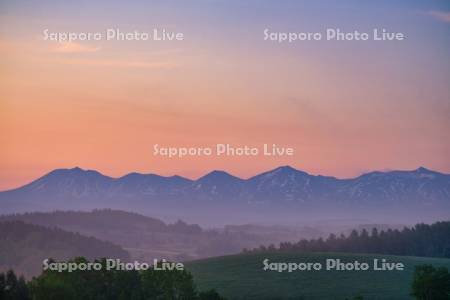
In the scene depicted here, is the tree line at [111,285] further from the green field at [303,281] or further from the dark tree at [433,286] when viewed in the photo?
the green field at [303,281]

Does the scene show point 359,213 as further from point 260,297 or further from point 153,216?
point 260,297

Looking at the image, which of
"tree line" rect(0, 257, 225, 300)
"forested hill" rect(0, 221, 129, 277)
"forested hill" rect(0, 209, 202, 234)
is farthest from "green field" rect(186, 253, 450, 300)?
"forested hill" rect(0, 209, 202, 234)

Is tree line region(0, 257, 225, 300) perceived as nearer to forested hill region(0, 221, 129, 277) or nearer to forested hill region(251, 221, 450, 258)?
forested hill region(0, 221, 129, 277)

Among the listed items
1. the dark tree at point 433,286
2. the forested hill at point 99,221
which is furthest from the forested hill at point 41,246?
the dark tree at point 433,286

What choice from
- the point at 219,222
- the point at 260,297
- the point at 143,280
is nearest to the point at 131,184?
the point at 219,222

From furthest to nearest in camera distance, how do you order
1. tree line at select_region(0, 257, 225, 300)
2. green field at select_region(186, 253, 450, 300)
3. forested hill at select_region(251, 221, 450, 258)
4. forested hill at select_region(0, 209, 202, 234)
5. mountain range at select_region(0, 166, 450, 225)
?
mountain range at select_region(0, 166, 450, 225), forested hill at select_region(0, 209, 202, 234), forested hill at select_region(251, 221, 450, 258), green field at select_region(186, 253, 450, 300), tree line at select_region(0, 257, 225, 300)
